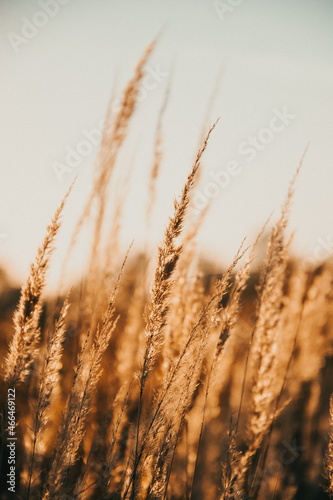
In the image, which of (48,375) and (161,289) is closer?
(161,289)

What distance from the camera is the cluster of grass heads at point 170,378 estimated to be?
4.15 feet

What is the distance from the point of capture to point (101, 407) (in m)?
2.43

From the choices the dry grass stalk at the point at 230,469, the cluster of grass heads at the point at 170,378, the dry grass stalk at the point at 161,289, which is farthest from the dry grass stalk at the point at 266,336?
the dry grass stalk at the point at 161,289

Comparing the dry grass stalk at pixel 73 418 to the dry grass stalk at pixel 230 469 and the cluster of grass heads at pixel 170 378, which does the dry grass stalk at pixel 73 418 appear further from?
the dry grass stalk at pixel 230 469

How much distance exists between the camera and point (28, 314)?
129 cm

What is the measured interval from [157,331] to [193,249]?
99cm

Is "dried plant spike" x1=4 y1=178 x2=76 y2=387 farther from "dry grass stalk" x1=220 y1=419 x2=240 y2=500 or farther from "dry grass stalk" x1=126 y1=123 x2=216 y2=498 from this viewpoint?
"dry grass stalk" x1=220 y1=419 x2=240 y2=500

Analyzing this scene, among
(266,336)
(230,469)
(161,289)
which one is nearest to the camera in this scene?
(161,289)

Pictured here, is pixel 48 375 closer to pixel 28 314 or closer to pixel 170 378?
pixel 28 314

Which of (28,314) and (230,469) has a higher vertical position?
(28,314)

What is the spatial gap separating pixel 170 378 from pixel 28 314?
71 cm

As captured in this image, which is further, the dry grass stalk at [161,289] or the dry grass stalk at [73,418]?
the dry grass stalk at [73,418]

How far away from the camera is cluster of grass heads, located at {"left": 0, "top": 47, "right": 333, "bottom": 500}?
1265 millimetres

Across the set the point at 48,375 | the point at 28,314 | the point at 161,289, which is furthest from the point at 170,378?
the point at 28,314
